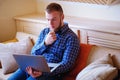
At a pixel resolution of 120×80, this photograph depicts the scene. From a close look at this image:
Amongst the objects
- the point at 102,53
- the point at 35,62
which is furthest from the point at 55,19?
the point at 102,53

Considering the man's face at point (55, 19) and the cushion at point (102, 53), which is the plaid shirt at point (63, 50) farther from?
the cushion at point (102, 53)

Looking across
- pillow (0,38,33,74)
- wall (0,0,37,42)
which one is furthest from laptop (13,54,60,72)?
wall (0,0,37,42)

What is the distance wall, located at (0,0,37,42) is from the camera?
3168 millimetres

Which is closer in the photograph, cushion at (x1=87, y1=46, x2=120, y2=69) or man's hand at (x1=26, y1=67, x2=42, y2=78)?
man's hand at (x1=26, y1=67, x2=42, y2=78)

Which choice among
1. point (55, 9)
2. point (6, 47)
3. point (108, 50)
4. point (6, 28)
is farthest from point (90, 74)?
point (6, 28)

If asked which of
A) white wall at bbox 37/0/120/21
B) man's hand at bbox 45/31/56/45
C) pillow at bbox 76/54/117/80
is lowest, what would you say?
pillow at bbox 76/54/117/80

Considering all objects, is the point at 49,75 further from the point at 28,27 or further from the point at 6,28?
the point at 6,28

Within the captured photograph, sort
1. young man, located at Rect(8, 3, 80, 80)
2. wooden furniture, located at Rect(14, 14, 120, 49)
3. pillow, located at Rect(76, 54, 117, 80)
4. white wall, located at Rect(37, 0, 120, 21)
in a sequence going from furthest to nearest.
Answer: white wall, located at Rect(37, 0, 120, 21) < wooden furniture, located at Rect(14, 14, 120, 49) < young man, located at Rect(8, 3, 80, 80) < pillow, located at Rect(76, 54, 117, 80)

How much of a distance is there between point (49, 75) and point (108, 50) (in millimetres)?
621

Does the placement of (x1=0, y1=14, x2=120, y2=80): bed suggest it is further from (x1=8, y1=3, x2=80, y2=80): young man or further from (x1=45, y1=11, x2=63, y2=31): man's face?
(x1=45, y1=11, x2=63, y2=31): man's face

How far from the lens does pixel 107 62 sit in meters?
1.85

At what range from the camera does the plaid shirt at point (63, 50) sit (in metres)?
1.93

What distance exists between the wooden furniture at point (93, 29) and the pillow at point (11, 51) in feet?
1.36

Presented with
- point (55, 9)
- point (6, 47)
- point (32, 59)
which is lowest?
point (6, 47)
